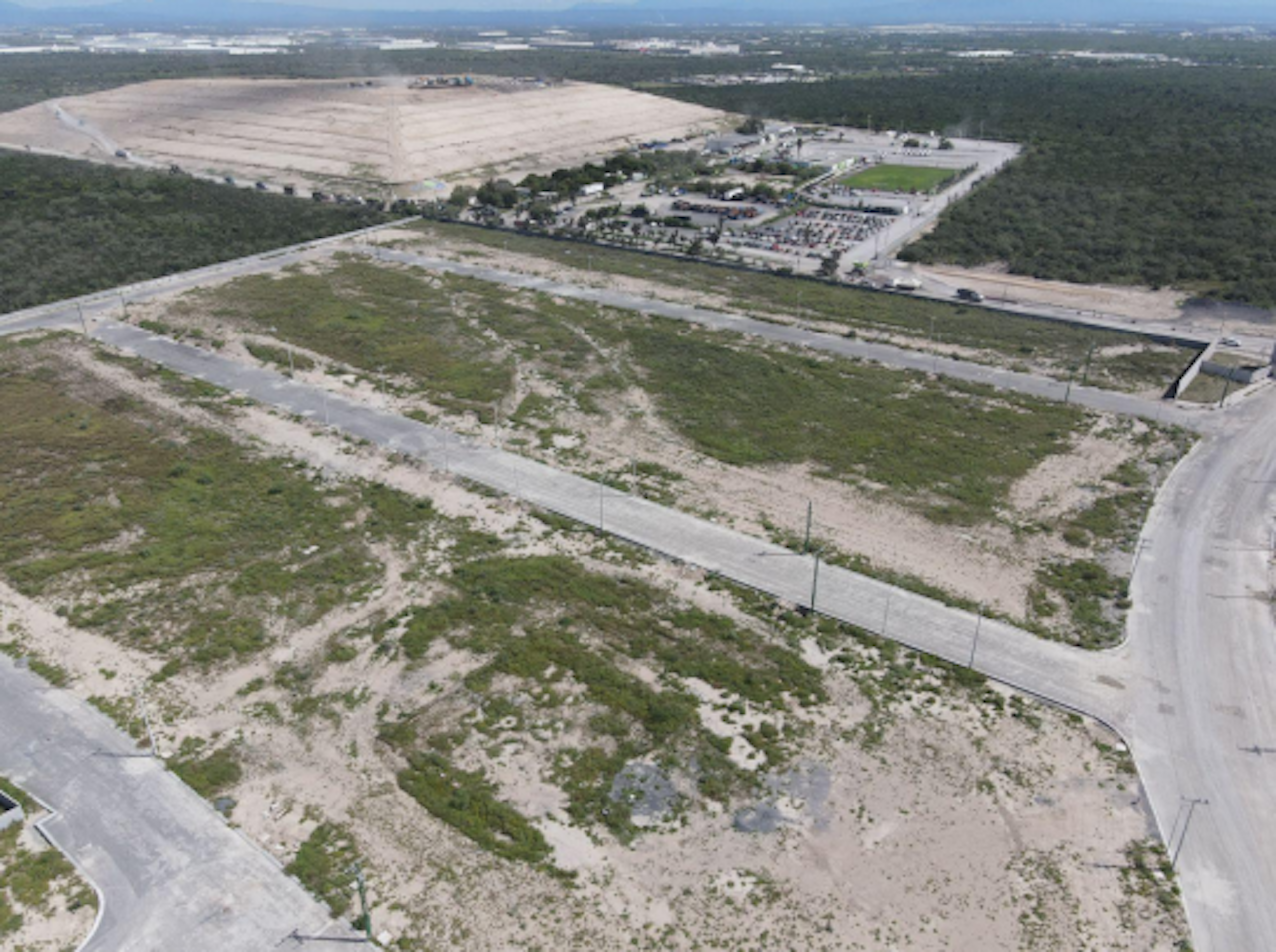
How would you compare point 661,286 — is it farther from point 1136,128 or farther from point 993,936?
point 1136,128

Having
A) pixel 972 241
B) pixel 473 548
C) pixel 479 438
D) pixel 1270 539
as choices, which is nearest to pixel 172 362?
pixel 479 438

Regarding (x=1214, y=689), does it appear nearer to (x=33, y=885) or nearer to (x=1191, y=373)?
(x=1191, y=373)

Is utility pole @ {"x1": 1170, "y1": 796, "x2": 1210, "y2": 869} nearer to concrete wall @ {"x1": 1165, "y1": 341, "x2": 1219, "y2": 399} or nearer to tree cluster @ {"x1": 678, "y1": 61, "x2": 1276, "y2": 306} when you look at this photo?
concrete wall @ {"x1": 1165, "y1": 341, "x2": 1219, "y2": 399}

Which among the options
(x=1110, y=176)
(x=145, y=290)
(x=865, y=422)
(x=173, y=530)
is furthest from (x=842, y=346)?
(x=1110, y=176)

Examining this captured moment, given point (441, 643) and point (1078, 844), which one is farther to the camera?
point (441, 643)

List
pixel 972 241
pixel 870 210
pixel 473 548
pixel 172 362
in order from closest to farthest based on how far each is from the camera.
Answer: pixel 473 548, pixel 172 362, pixel 972 241, pixel 870 210

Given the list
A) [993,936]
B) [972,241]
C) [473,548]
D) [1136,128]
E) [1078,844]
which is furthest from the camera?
[1136,128]

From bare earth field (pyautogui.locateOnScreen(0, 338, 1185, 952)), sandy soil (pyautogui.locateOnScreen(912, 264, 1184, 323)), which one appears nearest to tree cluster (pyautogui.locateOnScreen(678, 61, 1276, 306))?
sandy soil (pyautogui.locateOnScreen(912, 264, 1184, 323))
